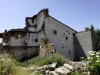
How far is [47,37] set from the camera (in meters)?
30.1

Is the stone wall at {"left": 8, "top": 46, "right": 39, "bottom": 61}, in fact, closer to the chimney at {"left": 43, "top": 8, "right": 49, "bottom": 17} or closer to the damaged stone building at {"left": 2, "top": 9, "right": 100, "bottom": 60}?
the damaged stone building at {"left": 2, "top": 9, "right": 100, "bottom": 60}

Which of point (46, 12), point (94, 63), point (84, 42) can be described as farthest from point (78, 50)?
point (94, 63)

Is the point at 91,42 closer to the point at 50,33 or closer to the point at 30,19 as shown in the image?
the point at 50,33

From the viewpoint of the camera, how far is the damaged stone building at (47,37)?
31.4 m

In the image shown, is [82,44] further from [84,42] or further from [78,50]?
[78,50]

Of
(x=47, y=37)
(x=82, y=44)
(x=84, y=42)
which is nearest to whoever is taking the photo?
(x=47, y=37)

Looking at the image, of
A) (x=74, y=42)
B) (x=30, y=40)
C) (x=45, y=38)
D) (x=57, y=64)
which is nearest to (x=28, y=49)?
(x=30, y=40)

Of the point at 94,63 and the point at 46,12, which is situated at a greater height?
the point at 46,12

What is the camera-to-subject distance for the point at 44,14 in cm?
3141

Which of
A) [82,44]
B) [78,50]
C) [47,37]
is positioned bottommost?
[78,50]

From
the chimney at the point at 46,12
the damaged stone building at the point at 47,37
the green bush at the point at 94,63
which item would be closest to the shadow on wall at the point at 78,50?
the damaged stone building at the point at 47,37

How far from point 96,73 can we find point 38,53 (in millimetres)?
19322

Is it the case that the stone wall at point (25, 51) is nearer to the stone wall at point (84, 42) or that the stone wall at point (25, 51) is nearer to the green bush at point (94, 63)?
the stone wall at point (84, 42)

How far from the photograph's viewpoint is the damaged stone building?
3139 centimetres
